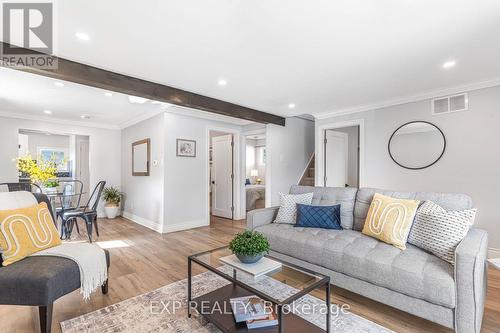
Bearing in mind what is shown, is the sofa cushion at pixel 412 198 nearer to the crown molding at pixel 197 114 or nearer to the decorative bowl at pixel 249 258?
the decorative bowl at pixel 249 258

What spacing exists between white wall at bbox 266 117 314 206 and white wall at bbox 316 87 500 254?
6.26 feet

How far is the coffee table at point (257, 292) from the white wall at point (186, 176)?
261cm

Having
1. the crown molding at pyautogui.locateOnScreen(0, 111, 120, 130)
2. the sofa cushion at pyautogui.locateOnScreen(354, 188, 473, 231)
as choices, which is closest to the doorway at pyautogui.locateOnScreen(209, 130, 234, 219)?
the crown molding at pyautogui.locateOnScreen(0, 111, 120, 130)

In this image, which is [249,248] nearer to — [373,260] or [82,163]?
[373,260]

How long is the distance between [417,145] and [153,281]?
4.03 metres

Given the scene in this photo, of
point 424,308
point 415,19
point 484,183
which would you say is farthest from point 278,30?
point 484,183

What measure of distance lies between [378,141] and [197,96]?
10.0 ft

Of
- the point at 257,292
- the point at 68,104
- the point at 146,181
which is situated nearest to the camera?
the point at 257,292

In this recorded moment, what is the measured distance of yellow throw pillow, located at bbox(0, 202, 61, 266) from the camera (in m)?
1.80

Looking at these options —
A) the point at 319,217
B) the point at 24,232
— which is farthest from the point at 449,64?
the point at 24,232

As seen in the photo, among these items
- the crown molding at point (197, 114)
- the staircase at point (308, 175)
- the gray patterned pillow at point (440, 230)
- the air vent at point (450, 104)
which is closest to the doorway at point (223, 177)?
the crown molding at point (197, 114)

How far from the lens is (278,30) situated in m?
1.96

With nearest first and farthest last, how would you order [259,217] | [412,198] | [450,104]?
[412,198] → [259,217] → [450,104]

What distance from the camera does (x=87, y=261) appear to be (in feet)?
6.33
